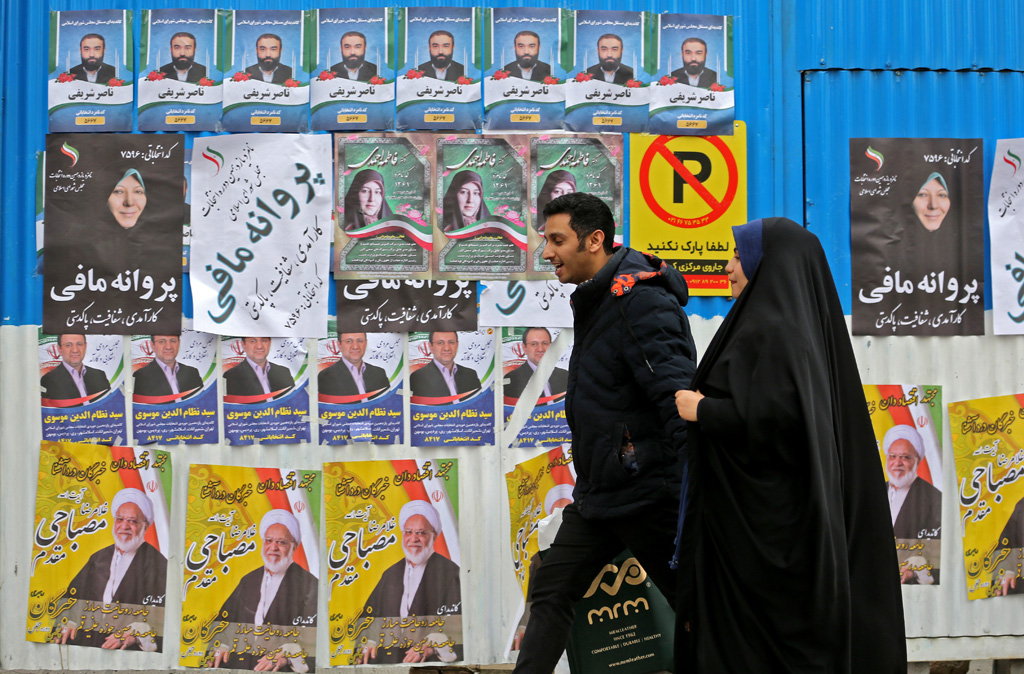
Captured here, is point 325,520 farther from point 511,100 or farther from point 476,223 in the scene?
point 511,100

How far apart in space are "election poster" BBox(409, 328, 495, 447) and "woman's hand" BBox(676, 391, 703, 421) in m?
1.55

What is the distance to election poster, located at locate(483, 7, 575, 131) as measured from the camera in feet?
13.1

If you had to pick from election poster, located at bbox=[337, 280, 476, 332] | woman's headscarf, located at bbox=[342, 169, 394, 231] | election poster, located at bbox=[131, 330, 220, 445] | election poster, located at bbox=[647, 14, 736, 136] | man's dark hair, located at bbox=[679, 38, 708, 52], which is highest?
man's dark hair, located at bbox=[679, 38, 708, 52]

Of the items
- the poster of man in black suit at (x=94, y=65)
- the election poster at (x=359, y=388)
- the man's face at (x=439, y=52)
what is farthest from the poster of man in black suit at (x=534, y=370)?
the poster of man in black suit at (x=94, y=65)

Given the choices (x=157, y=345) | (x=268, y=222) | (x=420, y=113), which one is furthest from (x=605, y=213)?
(x=157, y=345)

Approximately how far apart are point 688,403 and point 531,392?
153 cm

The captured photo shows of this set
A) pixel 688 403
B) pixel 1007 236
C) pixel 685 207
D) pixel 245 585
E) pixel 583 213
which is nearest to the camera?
pixel 688 403

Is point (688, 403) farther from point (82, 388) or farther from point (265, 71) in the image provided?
point (82, 388)

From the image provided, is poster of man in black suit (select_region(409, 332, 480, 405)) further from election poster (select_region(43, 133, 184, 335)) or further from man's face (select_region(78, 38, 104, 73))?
man's face (select_region(78, 38, 104, 73))

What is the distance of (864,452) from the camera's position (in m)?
2.50

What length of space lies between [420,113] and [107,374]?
1.86 m

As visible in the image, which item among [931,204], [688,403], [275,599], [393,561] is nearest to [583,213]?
[688,403]

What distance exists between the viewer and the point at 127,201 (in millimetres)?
3984

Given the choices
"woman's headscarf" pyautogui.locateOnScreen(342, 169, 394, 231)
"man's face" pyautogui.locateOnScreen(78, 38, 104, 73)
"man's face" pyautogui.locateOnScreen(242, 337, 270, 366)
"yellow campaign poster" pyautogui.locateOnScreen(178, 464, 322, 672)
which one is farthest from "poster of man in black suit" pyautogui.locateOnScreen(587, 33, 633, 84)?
"yellow campaign poster" pyautogui.locateOnScreen(178, 464, 322, 672)
